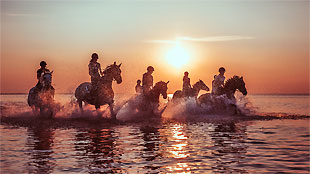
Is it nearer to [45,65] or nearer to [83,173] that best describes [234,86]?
[45,65]

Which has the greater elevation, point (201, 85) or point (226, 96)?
point (201, 85)

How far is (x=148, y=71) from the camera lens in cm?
2112

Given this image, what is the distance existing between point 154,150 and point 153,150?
0.03 m

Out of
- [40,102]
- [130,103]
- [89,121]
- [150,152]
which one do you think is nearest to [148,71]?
[130,103]

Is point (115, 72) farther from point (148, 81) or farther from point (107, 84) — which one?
point (148, 81)

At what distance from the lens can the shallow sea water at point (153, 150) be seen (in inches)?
340

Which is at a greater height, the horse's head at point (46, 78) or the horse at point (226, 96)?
the horse's head at point (46, 78)

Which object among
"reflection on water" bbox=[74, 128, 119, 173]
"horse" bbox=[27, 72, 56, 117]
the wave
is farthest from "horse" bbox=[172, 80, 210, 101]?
"reflection on water" bbox=[74, 128, 119, 173]

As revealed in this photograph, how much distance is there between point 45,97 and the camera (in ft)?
65.5

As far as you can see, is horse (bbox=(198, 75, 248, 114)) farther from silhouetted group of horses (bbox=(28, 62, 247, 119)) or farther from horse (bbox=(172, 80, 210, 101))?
horse (bbox=(172, 80, 210, 101))

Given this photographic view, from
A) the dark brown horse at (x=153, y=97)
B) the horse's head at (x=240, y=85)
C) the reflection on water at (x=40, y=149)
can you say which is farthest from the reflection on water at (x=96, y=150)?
the horse's head at (x=240, y=85)

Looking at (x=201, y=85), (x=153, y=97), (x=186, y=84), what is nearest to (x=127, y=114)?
(x=153, y=97)

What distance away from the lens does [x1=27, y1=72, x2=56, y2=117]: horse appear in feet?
64.0

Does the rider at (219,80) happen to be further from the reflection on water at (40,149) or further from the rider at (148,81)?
the reflection on water at (40,149)
